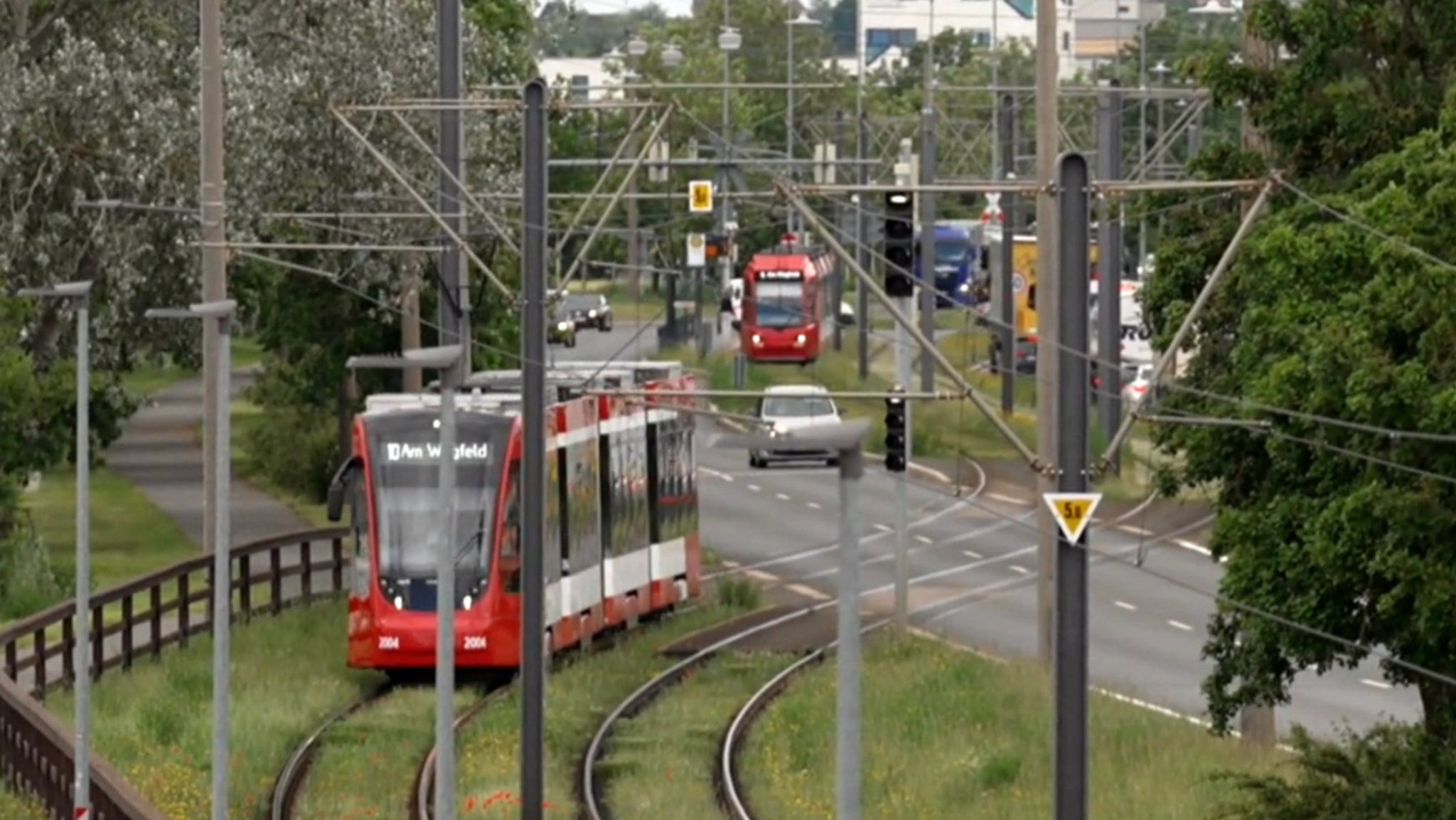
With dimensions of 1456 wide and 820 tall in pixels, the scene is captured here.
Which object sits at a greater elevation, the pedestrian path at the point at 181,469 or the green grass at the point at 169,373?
the green grass at the point at 169,373

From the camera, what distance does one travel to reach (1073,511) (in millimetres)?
18750

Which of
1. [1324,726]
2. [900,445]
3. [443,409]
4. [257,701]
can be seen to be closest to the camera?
[443,409]

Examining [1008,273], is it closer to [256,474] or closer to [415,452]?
[256,474]

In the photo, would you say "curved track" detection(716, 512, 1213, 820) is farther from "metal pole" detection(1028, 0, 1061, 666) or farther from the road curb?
the road curb

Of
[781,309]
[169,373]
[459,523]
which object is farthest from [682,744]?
[169,373]

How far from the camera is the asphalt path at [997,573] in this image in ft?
129

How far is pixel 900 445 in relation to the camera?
31.1 meters

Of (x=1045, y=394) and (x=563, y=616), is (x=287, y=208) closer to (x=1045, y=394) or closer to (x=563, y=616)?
(x=563, y=616)

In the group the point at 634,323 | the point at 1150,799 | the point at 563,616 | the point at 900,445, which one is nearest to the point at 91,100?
the point at 563,616

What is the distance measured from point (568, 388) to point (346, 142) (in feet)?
46.6

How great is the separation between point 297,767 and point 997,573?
81.5ft

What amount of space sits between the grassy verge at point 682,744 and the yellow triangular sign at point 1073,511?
9.35 meters

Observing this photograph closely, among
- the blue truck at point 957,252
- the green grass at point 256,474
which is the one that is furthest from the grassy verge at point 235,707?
the blue truck at point 957,252

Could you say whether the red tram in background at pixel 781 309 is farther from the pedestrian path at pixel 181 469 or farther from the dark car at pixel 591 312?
the pedestrian path at pixel 181 469
